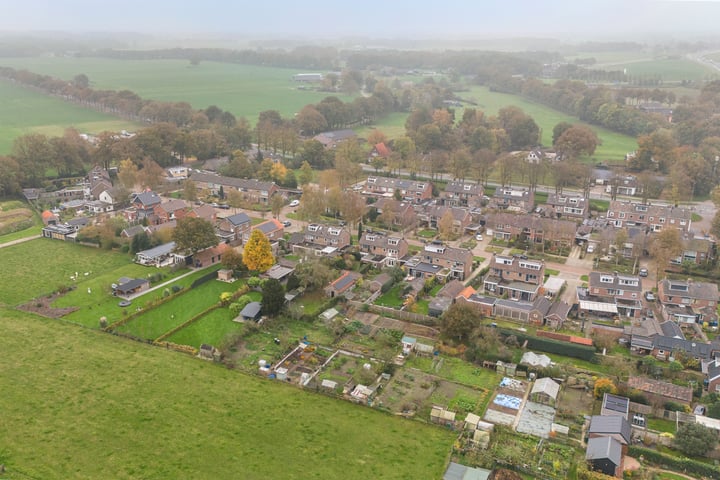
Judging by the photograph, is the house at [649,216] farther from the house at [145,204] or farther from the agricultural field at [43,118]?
the agricultural field at [43,118]

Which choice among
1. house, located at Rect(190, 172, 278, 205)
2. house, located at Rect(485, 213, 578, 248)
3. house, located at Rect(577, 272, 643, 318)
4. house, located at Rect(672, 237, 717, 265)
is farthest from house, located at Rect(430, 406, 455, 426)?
house, located at Rect(190, 172, 278, 205)

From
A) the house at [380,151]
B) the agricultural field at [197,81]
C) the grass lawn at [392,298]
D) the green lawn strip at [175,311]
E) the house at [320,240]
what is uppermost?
the agricultural field at [197,81]

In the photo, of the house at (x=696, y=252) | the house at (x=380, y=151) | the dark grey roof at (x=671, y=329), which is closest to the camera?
the dark grey roof at (x=671, y=329)

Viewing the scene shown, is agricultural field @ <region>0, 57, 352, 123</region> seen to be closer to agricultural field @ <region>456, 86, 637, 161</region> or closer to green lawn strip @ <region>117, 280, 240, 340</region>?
agricultural field @ <region>456, 86, 637, 161</region>

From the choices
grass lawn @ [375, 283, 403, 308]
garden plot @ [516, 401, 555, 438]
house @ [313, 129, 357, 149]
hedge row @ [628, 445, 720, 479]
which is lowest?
garden plot @ [516, 401, 555, 438]

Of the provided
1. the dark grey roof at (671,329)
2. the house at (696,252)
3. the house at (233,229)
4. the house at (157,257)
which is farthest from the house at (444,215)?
the house at (157,257)

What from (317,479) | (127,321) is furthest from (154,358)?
(317,479)
